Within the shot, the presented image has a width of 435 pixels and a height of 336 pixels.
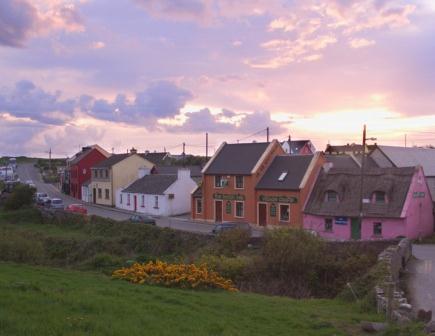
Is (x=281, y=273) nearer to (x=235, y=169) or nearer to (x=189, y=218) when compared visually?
(x=235, y=169)

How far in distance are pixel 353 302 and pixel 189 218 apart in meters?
39.9

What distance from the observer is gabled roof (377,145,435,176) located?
5981cm

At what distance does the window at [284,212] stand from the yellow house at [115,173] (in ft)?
97.7

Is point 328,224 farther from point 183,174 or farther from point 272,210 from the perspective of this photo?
point 183,174

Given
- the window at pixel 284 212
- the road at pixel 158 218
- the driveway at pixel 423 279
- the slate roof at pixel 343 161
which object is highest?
the slate roof at pixel 343 161

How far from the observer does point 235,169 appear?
51.8 metres

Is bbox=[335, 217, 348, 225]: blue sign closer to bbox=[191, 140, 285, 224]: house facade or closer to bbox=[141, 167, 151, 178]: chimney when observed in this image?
bbox=[191, 140, 285, 224]: house facade

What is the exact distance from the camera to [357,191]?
143 feet

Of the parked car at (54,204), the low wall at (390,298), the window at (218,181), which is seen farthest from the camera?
the parked car at (54,204)

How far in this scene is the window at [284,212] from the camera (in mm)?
46688

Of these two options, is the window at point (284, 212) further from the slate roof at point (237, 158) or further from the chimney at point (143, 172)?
the chimney at point (143, 172)

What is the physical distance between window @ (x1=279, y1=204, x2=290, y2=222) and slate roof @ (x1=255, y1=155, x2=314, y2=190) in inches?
62.3

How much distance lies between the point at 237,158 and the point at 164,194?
36.2 feet

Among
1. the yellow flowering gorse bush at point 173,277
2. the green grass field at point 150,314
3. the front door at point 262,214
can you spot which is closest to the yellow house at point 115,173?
the front door at point 262,214
